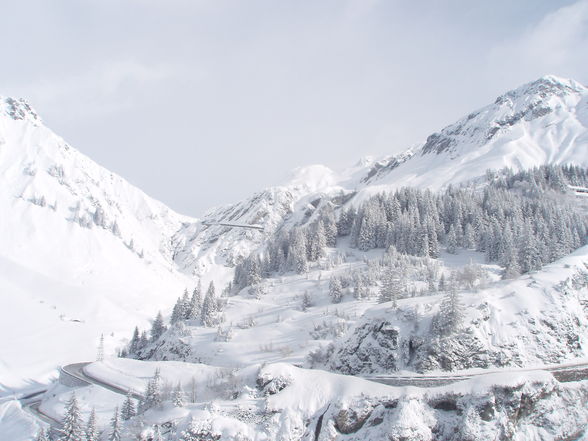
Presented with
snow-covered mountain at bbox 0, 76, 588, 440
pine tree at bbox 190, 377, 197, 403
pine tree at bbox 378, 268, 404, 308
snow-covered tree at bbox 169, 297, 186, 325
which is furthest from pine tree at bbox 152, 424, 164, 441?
snow-covered tree at bbox 169, 297, 186, 325

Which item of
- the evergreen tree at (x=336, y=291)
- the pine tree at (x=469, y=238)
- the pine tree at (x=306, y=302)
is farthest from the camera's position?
the pine tree at (x=469, y=238)

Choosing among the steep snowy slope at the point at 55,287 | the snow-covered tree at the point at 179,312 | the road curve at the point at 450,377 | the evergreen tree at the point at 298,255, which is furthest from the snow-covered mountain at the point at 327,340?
the snow-covered tree at the point at 179,312

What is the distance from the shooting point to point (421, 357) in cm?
3650

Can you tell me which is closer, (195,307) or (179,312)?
(195,307)

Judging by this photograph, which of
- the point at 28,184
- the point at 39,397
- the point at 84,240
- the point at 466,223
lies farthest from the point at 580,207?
the point at 28,184

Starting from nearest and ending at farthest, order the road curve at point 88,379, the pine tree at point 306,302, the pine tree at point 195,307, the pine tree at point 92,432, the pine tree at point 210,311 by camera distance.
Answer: the pine tree at point 92,432 → the road curve at point 88,379 → the pine tree at point 210,311 → the pine tree at point 306,302 → the pine tree at point 195,307

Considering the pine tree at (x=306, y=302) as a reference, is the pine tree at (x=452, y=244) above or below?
above

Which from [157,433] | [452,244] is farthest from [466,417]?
[452,244]

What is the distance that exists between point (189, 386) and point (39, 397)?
41122 millimetres

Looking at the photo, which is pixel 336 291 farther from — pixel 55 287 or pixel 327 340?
pixel 55 287

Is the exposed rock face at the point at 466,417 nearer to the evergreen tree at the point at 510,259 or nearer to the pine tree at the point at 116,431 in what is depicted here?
the pine tree at the point at 116,431

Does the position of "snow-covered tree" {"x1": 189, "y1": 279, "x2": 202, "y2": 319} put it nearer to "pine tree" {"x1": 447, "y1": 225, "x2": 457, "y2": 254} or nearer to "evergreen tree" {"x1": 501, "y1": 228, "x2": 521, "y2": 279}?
"evergreen tree" {"x1": 501, "y1": 228, "x2": 521, "y2": 279}

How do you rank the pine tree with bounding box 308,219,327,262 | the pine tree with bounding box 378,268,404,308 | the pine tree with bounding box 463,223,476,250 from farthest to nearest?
the pine tree with bounding box 308,219,327,262 → the pine tree with bounding box 463,223,476,250 → the pine tree with bounding box 378,268,404,308

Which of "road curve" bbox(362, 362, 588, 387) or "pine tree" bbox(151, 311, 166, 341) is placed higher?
"pine tree" bbox(151, 311, 166, 341)
